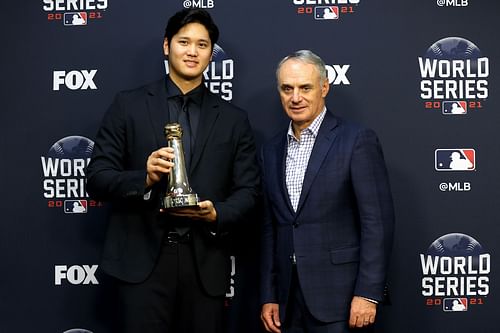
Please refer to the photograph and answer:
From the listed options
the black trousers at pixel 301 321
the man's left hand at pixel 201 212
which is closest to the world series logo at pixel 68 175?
the man's left hand at pixel 201 212

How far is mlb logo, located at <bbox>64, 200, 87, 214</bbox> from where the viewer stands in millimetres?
2826

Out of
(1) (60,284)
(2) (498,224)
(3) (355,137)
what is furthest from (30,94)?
(2) (498,224)

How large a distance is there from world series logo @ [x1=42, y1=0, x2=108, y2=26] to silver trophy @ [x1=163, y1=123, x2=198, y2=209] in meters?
1.00

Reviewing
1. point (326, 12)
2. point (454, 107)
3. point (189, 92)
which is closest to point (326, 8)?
point (326, 12)

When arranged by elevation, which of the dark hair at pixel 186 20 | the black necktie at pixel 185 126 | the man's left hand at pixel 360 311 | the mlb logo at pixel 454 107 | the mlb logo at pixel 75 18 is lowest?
the man's left hand at pixel 360 311

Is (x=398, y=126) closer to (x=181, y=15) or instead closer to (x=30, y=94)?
(x=181, y=15)

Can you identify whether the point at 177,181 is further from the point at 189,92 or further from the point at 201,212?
the point at 189,92

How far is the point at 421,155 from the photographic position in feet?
9.02

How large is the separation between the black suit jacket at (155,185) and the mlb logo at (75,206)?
24.1 inches

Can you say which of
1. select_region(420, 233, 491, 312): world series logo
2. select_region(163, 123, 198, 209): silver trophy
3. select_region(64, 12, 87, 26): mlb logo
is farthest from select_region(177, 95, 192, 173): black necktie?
select_region(420, 233, 491, 312): world series logo

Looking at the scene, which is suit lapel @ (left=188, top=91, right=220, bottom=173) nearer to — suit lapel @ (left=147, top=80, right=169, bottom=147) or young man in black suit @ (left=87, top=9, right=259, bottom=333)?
young man in black suit @ (left=87, top=9, right=259, bottom=333)

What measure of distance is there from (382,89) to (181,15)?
0.93 metres

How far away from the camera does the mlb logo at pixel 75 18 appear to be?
284 cm

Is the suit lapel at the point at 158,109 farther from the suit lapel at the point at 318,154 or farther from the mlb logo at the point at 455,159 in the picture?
the mlb logo at the point at 455,159
